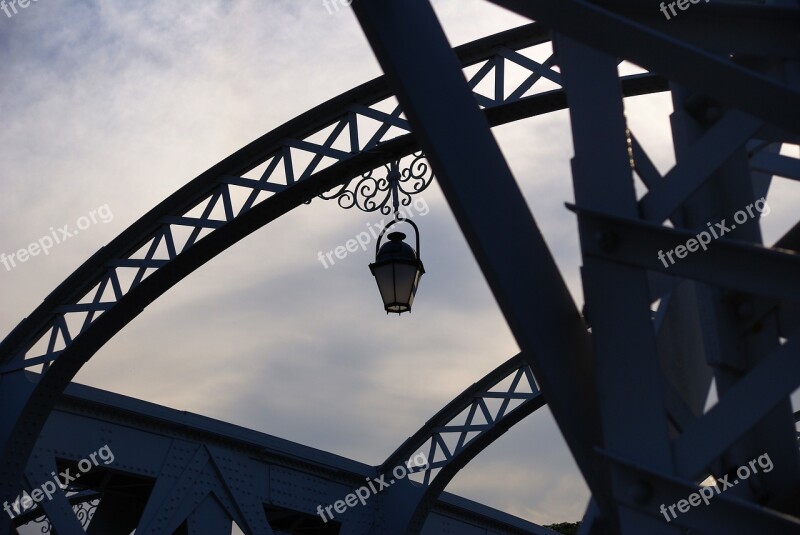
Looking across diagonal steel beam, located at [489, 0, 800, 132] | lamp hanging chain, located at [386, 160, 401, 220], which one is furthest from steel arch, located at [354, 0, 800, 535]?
lamp hanging chain, located at [386, 160, 401, 220]

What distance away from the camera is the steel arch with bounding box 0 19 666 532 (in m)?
9.00

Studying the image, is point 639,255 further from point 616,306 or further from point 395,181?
point 395,181

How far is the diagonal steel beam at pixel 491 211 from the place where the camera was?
278cm

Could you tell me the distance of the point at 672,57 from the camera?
2.46 meters

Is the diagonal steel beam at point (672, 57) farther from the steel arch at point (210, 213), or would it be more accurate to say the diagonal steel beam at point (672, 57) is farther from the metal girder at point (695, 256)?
the steel arch at point (210, 213)

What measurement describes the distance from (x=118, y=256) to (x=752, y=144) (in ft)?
24.4

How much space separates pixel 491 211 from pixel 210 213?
23.6 feet

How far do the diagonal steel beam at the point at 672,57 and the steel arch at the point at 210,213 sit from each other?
→ 237 inches

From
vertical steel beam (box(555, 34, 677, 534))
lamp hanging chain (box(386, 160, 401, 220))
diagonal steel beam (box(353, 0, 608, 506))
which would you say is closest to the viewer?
vertical steel beam (box(555, 34, 677, 534))

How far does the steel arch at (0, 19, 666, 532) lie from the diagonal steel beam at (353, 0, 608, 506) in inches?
224

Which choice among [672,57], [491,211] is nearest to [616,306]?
[491,211]

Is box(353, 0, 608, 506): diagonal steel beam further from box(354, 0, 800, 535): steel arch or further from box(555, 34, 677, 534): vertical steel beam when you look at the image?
box(555, 34, 677, 534): vertical steel beam

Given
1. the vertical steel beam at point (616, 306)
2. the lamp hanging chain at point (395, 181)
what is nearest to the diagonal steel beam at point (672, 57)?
the vertical steel beam at point (616, 306)

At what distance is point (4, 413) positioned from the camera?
10227mm
